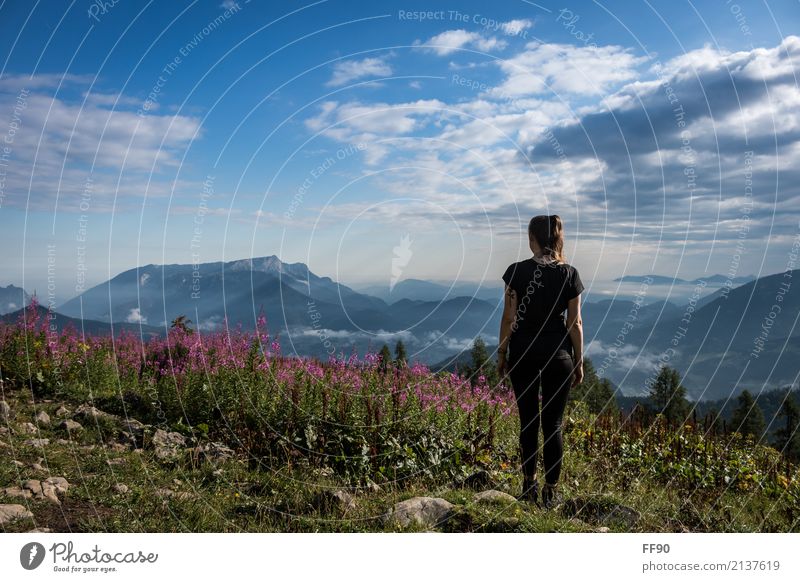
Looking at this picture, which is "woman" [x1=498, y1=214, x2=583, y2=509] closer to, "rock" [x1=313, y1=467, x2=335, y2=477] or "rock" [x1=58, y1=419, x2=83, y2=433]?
"rock" [x1=313, y1=467, x2=335, y2=477]

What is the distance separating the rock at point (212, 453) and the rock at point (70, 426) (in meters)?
2.18

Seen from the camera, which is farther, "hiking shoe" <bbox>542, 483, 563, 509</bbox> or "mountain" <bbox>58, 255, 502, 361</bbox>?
"mountain" <bbox>58, 255, 502, 361</bbox>

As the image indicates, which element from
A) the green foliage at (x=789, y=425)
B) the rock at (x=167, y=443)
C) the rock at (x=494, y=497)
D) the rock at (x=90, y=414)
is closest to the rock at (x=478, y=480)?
the rock at (x=494, y=497)

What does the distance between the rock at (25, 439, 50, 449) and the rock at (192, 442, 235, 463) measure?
210cm

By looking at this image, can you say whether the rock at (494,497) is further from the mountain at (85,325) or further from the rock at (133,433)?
the mountain at (85,325)

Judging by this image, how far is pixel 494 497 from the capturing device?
6918mm

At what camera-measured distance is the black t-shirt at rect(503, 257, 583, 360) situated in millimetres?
6695

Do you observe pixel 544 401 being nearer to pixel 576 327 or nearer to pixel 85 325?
pixel 576 327

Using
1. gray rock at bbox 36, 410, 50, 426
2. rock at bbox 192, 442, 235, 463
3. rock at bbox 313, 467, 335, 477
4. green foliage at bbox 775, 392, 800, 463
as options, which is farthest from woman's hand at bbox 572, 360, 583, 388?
green foliage at bbox 775, 392, 800, 463

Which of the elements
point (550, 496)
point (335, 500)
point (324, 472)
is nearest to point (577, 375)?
point (550, 496)

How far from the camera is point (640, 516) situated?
6.96 m

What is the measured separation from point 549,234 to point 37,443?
7.61 meters
